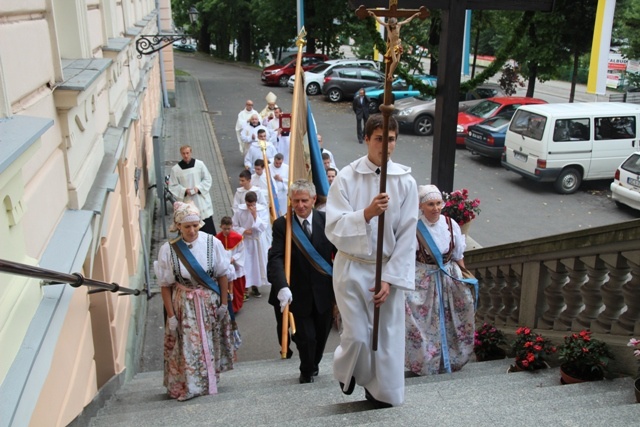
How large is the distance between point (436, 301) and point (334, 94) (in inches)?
896

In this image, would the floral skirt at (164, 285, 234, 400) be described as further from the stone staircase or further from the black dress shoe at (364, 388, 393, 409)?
the black dress shoe at (364, 388, 393, 409)

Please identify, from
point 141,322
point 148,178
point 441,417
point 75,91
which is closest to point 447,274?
point 441,417

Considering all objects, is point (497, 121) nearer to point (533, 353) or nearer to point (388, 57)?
point (533, 353)

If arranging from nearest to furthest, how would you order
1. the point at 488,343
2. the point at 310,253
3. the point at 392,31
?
the point at 392,31, the point at 310,253, the point at 488,343

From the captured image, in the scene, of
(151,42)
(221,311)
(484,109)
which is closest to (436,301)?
(221,311)

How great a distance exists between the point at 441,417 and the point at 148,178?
32.1ft

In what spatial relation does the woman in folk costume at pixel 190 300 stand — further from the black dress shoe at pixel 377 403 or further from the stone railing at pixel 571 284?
the stone railing at pixel 571 284

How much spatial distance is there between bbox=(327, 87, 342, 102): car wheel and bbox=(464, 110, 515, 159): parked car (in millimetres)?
10021

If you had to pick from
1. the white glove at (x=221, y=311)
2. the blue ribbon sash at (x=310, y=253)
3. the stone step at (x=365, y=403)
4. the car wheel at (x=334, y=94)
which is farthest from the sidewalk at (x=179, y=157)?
the car wheel at (x=334, y=94)

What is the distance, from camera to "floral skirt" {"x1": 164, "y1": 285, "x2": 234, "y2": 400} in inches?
214

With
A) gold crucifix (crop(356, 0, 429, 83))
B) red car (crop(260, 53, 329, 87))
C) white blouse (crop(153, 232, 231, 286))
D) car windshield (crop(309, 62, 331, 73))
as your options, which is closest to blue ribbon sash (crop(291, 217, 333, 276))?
white blouse (crop(153, 232, 231, 286))

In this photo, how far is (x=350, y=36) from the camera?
3512 centimetres

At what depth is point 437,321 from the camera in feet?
18.2

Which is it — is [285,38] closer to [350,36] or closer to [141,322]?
[350,36]
